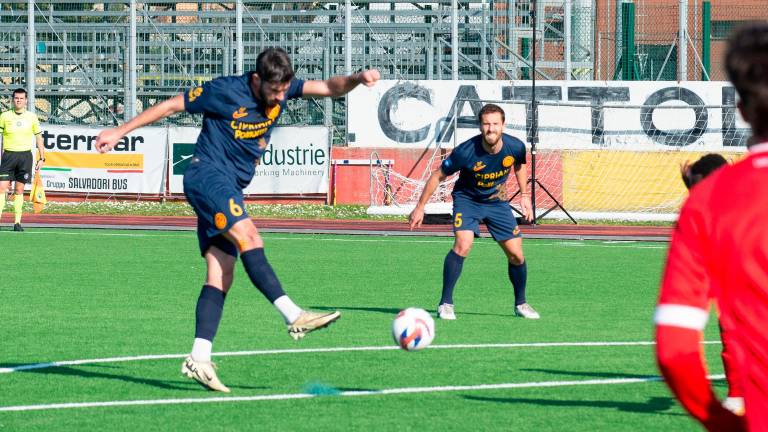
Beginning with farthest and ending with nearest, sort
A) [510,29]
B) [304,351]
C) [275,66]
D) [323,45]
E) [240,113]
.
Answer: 1. [510,29]
2. [323,45]
3. [304,351]
4. [240,113]
5. [275,66]

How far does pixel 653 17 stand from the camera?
28.2 meters

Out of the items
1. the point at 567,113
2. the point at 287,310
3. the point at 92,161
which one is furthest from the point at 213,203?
the point at 92,161

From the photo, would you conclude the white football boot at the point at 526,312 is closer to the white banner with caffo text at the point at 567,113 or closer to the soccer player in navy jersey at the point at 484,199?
the soccer player in navy jersey at the point at 484,199

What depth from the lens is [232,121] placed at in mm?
7391

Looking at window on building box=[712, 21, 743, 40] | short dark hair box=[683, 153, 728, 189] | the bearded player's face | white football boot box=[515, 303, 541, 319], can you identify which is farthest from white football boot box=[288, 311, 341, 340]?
window on building box=[712, 21, 743, 40]

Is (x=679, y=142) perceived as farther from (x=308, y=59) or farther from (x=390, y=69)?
(x=308, y=59)

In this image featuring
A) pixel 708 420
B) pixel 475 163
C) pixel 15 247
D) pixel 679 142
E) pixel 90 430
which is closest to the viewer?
pixel 708 420

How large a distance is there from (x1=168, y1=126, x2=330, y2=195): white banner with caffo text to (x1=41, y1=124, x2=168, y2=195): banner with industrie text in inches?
12.7

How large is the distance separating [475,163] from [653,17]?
60.7ft

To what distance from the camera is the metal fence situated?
28.5m

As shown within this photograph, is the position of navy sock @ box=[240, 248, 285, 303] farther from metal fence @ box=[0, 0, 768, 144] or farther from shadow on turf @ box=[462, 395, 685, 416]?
metal fence @ box=[0, 0, 768, 144]

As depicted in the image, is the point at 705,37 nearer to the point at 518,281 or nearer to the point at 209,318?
the point at 518,281

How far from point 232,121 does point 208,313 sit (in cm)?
111

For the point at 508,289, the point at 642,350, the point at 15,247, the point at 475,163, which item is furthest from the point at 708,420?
the point at 15,247
